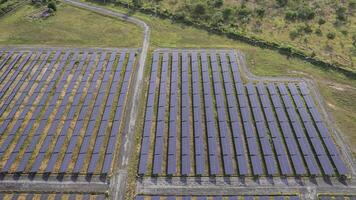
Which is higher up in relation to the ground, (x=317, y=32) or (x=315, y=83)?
(x=317, y=32)

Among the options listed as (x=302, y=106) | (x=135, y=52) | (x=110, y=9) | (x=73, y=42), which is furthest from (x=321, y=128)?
(x=110, y=9)

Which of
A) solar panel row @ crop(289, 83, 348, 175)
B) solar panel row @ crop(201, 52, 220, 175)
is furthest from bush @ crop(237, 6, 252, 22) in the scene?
solar panel row @ crop(289, 83, 348, 175)

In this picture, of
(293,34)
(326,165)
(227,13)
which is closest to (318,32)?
(293,34)

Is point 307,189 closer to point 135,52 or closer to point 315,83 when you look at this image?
point 315,83

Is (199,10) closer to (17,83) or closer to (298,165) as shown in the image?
(17,83)

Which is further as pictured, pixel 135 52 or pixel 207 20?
pixel 207 20

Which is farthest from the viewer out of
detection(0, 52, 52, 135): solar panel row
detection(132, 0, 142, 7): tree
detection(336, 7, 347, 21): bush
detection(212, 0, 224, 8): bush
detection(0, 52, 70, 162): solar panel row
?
detection(132, 0, 142, 7): tree

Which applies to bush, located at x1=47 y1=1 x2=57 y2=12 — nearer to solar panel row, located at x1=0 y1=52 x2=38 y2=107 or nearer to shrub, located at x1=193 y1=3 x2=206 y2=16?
solar panel row, located at x1=0 y1=52 x2=38 y2=107
